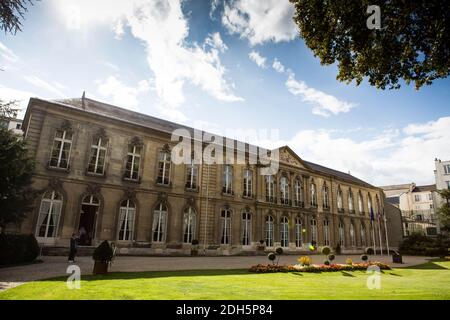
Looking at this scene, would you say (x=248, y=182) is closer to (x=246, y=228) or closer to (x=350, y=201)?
(x=246, y=228)

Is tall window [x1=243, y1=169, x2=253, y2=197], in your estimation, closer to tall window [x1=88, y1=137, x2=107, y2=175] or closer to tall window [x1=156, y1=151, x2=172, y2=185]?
tall window [x1=156, y1=151, x2=172, y2=185]

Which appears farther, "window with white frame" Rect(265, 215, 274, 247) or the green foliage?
"window with white frame" Rect(265, 215, 274, 247)

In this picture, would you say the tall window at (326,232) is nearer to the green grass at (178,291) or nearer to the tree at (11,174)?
the green grass at (178,291)

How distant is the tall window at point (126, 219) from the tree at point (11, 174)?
6502 mm

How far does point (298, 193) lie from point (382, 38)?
24.7m

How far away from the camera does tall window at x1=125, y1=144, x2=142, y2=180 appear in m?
20.5

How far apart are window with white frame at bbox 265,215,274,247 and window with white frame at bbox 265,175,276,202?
1943mm

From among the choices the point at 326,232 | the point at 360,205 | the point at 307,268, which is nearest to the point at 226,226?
the point at 307,268

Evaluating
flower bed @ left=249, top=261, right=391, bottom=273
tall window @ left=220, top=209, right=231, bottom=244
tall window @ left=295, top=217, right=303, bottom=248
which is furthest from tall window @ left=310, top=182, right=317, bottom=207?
flower bed @ left=249, top=261, right=391, bottom=273

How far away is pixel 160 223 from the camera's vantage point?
20.9m
